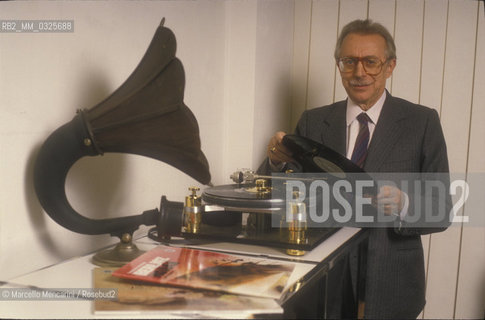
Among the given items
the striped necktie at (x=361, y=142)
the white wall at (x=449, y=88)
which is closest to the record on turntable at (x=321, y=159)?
the striped necktie at (x=361, y=142)

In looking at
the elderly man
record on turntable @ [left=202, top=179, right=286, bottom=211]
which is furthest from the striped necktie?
record on turntable @ [left=202, top=179, right=286, bottom=211]

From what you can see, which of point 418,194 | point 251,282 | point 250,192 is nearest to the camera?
point 251,282

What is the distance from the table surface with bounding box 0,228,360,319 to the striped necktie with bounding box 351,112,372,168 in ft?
1.52

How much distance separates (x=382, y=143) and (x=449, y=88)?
2.07ft

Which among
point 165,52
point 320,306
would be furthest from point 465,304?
point 165,52

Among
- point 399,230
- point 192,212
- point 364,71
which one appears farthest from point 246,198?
point 364,71

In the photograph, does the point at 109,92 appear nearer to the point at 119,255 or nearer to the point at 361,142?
the point at 119,255

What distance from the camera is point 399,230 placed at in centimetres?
175

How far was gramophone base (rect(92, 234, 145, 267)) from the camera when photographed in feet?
3.63

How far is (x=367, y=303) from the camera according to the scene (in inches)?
66.2

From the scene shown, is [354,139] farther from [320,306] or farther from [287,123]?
[320,306]

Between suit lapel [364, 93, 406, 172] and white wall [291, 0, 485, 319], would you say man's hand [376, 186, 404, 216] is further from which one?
white wall [291, 0, 485, 319]

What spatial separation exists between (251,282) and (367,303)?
2.89 ft

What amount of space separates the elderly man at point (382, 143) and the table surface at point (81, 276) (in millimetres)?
371
